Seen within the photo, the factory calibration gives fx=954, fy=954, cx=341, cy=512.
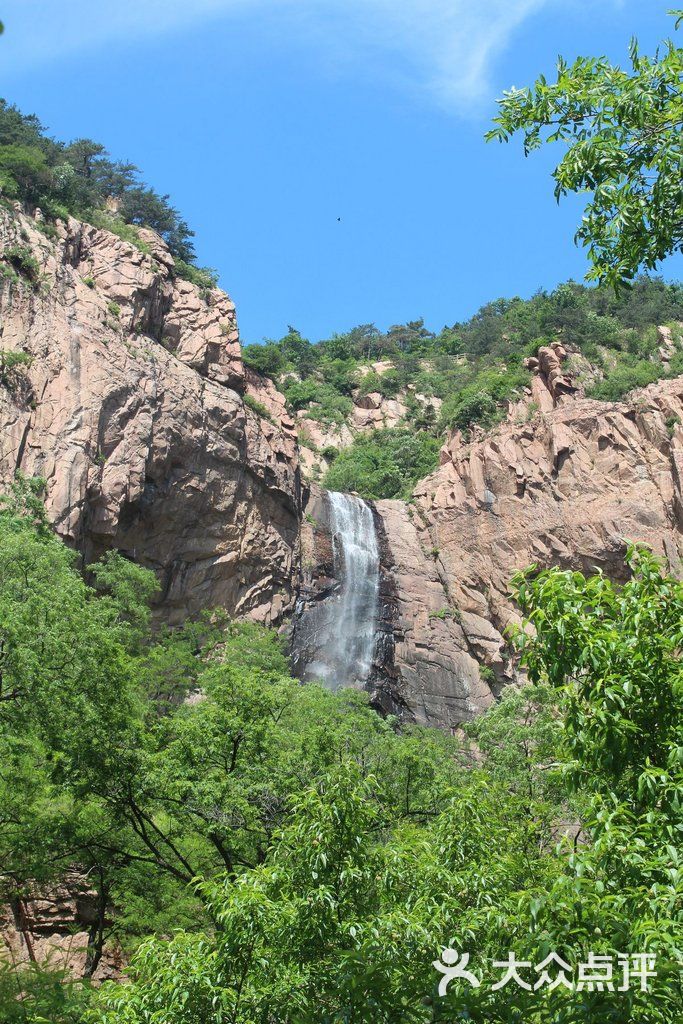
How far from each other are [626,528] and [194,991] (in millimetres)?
36930

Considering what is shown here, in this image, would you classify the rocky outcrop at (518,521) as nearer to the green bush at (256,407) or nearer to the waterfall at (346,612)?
the waterfall at (346,612)

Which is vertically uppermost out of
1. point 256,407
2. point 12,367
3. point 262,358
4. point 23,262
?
point 262,358

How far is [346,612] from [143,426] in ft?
42.7

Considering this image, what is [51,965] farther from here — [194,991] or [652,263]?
[652,263]

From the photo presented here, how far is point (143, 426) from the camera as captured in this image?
38.3 meters

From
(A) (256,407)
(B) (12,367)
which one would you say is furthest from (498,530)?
(B) (12,367)

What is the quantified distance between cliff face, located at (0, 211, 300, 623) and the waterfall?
83.5 inches

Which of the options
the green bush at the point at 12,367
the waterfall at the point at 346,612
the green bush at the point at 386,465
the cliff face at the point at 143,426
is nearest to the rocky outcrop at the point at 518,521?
the waterfall at the point at 346,612

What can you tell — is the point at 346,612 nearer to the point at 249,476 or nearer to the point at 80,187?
the point at 249,476

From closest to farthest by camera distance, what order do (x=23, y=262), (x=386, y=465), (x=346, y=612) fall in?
(x=23, y=262) < (x=346, y=612) < (x=386, y=465)

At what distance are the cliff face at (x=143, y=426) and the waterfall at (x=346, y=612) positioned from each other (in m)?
2.12

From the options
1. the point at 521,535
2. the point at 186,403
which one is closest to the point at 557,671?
the point at 186,403

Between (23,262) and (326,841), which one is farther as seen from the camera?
(23,262)

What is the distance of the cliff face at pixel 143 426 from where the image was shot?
35.9 meters
